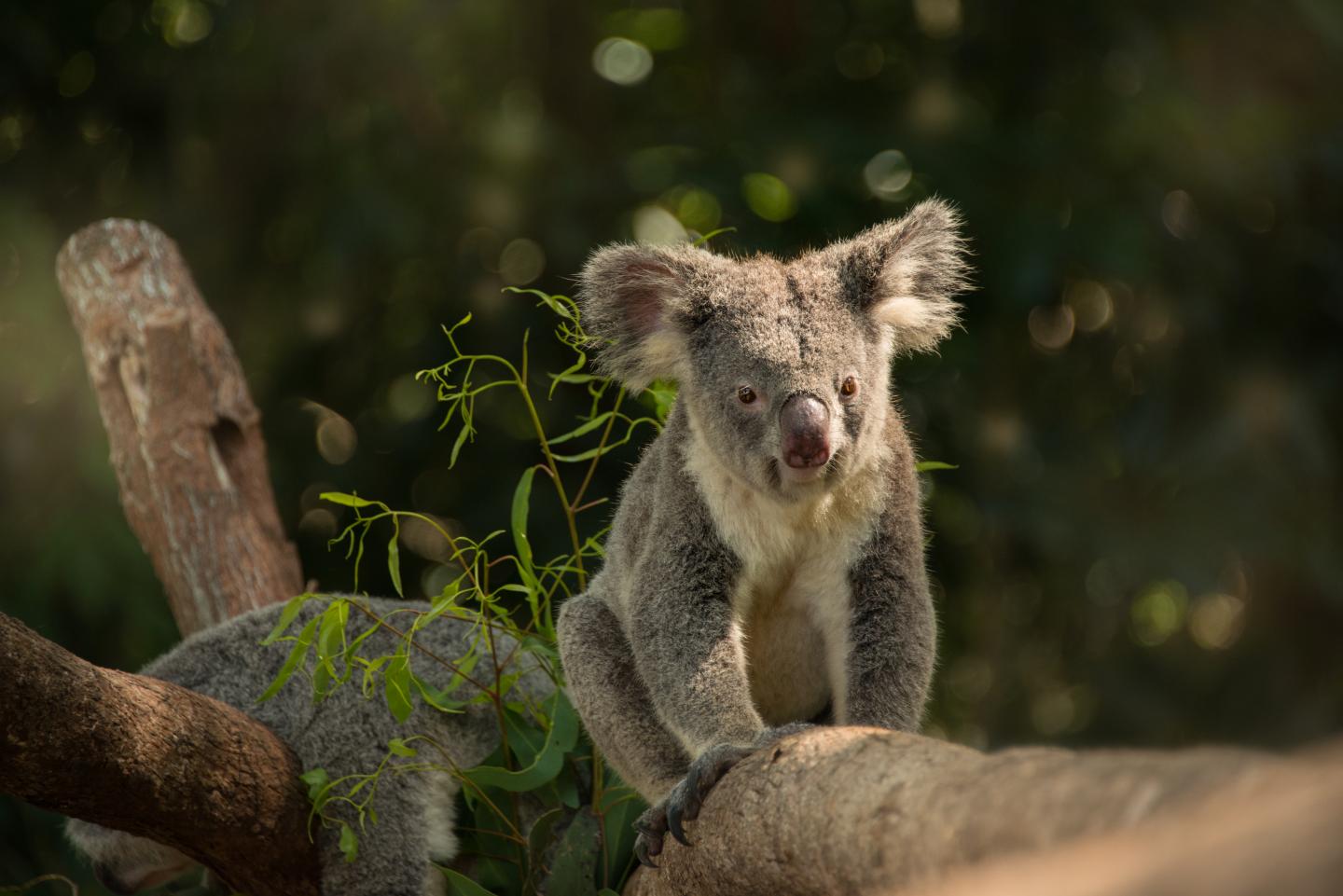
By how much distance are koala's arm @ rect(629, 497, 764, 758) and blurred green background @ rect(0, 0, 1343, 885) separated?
257 centimetres

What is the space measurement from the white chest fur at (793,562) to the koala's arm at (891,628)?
3cm

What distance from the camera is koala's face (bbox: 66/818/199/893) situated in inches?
133

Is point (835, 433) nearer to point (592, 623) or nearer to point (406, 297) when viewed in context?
point (592, 623)

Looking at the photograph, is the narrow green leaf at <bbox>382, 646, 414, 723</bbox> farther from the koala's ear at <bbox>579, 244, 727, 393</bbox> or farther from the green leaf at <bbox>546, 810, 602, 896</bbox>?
the koala's ear at <bbox>579, 244, 727, 393</bbox>

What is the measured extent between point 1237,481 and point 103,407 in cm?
400

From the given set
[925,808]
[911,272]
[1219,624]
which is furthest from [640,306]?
[1219,624]

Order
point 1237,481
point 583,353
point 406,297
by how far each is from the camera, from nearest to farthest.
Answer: point 583,353 → point 1237,481 → point 406,297

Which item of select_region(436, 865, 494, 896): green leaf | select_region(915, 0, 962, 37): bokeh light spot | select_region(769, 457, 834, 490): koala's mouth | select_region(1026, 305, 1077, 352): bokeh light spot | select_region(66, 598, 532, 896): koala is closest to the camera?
select_region(769, 457, 834, 490): koala's mouth

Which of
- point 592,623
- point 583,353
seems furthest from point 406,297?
point 592,623

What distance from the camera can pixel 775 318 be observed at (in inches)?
103

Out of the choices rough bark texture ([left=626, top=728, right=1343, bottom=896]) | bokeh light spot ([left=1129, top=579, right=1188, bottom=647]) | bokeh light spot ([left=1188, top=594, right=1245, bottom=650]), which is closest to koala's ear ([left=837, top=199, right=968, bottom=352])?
rough bark texture ([left=626, top=728, right=1343, bottom=896])

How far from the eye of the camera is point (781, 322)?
2615 millimetres

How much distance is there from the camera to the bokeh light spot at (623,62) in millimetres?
6238

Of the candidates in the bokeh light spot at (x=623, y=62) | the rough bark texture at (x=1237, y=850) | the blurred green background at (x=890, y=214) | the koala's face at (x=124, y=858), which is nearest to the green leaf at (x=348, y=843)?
the koala's face at (x=124, y=858)
